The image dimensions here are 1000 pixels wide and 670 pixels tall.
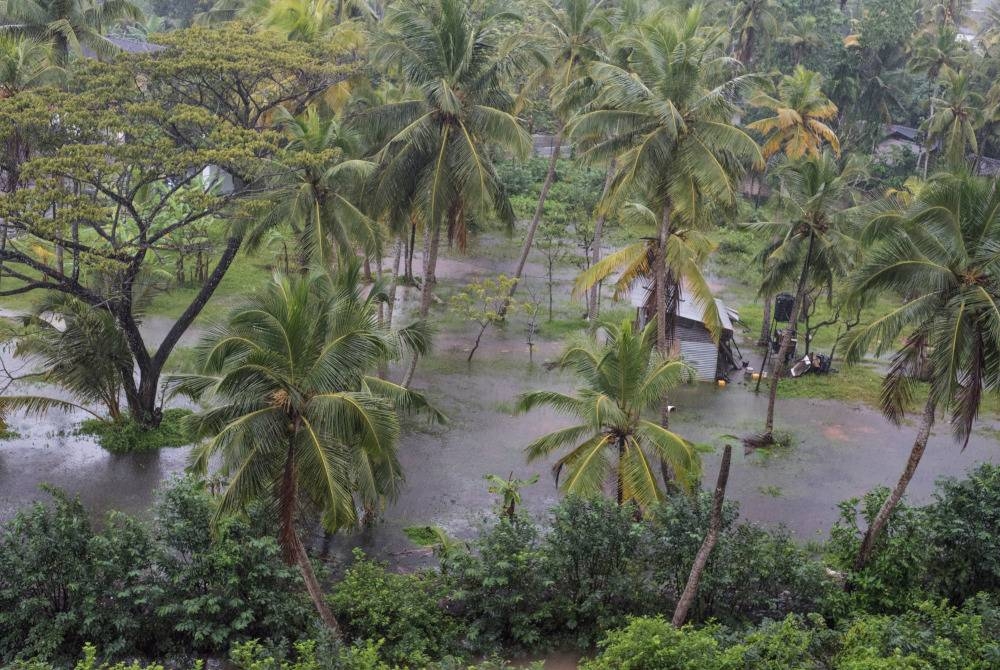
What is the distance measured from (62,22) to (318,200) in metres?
13.1

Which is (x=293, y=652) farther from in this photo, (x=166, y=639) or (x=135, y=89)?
(x=135, y=89)

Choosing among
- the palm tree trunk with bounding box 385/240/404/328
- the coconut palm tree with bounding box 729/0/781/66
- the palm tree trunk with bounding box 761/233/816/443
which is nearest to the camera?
the palm tree trunk with bounding box 761/233/816/443

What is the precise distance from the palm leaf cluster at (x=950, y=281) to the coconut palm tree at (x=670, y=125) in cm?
375

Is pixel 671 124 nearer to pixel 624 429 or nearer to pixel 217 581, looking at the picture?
pixel 624 429

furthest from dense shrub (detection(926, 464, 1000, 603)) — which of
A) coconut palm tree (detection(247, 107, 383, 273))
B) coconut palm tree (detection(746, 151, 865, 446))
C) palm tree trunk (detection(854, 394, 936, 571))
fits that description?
coconut palm tree (detection(247, 107, 383, 273))

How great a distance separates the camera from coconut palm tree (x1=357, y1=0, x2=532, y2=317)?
68.2 feet

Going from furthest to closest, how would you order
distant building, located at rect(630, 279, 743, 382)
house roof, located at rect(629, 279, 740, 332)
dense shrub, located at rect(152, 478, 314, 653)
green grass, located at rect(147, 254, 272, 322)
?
1. green grass, located at rect(147, 254, 272, 322)
2. house roof, located at rect(629, 279, 740, 332)
3. distant building, located at rect(630, 279, 743, 382)
4. dense shrub, located at rect(152, 478, 314, 653)

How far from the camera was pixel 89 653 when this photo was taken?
11.7 meters

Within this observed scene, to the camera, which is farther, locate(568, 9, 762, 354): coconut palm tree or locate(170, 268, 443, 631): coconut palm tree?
locate(568, 9, 762, 354): coconut palm tree

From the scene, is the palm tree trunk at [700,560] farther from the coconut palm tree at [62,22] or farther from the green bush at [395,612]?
the coconut palm tree at [62,22]

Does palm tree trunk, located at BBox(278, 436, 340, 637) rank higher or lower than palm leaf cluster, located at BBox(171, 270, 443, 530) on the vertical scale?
lower

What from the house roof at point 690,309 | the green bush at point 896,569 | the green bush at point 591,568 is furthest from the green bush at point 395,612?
the house roof at point 690,309

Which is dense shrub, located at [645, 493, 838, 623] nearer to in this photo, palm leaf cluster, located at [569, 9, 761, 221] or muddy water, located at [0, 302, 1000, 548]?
muddy water, located at [0, 302, 1000, 548]

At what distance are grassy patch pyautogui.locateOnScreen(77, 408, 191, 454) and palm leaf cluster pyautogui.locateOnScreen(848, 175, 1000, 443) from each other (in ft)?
46.5
